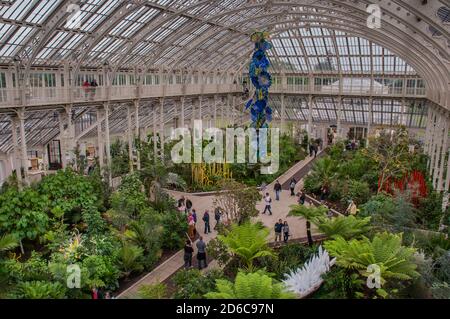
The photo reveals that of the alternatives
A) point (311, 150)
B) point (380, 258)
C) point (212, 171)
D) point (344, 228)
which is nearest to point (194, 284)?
point (380, 258)

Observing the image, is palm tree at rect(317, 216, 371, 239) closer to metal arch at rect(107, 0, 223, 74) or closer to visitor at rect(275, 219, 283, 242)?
visitor at rect(275, 219, 283, 242)

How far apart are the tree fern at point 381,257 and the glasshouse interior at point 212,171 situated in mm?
50

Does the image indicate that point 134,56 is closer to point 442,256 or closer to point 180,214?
point 180,214

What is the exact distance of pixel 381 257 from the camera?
35.2ft

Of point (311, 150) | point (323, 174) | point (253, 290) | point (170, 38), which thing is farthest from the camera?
point (311, 150)

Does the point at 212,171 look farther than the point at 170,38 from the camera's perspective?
No

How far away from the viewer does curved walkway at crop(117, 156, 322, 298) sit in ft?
43.2

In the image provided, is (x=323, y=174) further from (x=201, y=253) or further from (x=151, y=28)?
(x=151, y=28)

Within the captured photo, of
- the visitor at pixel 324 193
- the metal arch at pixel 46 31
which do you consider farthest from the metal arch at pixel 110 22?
the visitor at pixel 324 193

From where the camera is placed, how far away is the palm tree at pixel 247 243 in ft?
38.9

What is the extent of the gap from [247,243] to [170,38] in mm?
18457

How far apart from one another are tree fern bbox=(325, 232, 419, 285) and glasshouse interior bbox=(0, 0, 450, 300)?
0.16 feet

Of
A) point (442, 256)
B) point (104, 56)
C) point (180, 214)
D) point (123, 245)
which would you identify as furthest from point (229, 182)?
point (104, 56)
